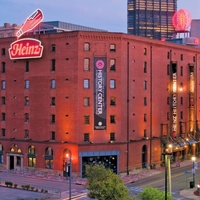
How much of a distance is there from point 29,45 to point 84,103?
1493cm

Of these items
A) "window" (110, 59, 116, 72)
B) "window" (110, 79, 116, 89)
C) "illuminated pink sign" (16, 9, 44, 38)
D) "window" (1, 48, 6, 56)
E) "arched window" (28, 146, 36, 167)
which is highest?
"illuminated pink sign" (16, 9, 44, 38)

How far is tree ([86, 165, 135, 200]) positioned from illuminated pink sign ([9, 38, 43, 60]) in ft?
121

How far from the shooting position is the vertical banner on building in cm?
8504

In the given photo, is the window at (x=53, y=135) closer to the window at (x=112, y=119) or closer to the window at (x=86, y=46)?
the window at (x=112, y=119)

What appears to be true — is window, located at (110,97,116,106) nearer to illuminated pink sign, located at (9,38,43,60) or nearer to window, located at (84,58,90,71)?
window, located at (84,58,90,71)

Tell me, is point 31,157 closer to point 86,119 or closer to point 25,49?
point 86,119

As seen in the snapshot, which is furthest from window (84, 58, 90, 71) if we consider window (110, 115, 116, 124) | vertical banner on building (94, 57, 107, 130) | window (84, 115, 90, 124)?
window (110, 115, 116, 124)

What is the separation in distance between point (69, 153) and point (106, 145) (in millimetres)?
6553

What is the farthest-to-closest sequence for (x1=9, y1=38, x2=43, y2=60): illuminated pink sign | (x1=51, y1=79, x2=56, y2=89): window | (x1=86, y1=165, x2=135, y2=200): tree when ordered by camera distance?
(x1=9, y1=38, x2=43, y2=60): illuminated pink sign
(x1=51, y1=79, x2=56, y2=89): window
(x1=86, y1=165, x2=135, y2=200): tree

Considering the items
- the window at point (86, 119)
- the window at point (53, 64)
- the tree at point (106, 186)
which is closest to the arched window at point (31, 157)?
the window at point (86, 119)

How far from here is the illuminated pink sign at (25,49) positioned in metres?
87.8

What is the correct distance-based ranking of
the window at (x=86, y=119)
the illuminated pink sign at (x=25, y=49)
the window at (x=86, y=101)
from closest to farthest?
the window at (x=86, y=119) < the window at (x=86, y=101) < the illuminated pink sign at (x=25, y=49)

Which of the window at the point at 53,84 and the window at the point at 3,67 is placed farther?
the window at the point at 3,67

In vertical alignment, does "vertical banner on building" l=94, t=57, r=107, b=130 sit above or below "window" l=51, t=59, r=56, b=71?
below
